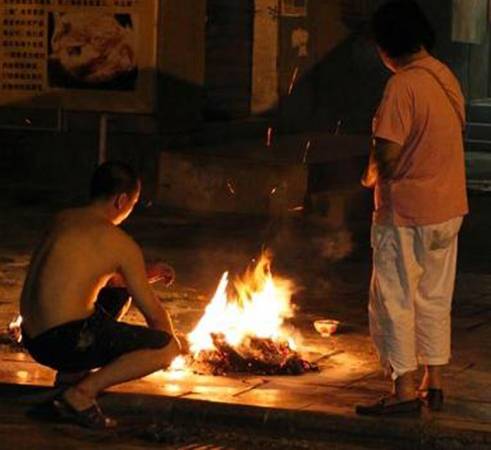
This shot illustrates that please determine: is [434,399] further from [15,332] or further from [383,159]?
[15,332]

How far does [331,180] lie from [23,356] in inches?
317

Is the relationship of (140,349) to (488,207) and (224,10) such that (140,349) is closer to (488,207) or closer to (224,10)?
(488,207)

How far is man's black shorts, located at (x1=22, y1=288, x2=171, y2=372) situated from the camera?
24.2 feet

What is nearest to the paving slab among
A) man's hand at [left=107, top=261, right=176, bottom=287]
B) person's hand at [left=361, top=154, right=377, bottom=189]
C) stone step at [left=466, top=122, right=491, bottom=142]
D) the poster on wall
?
man's hand at [left=107, top=261, right=176, bottom=287]

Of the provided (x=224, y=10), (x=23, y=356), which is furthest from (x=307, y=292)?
(x=224, y=10)

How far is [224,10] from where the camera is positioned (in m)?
18.7

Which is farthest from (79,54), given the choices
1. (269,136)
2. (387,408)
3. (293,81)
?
(387,408)

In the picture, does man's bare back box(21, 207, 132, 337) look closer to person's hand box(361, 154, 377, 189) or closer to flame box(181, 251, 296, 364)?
person's hand box(361, 154, 377, 189)

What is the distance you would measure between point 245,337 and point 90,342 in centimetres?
156

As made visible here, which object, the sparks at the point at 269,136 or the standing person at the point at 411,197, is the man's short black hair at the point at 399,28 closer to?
the standing person at the point at 411,197

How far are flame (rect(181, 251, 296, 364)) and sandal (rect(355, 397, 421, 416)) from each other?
4.30 ft

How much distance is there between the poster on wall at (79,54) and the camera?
1670cm

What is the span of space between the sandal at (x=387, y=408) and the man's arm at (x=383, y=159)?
1.13 m

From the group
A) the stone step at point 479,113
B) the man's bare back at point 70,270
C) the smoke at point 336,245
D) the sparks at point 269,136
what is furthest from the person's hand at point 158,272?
the stone step at point 479,113
